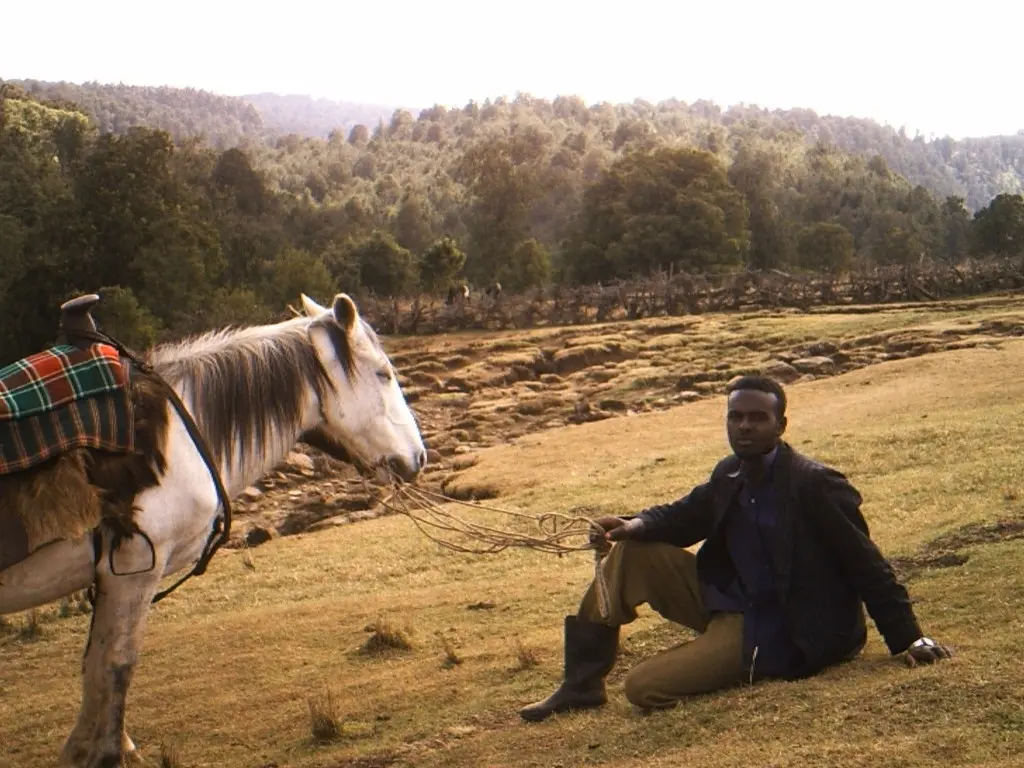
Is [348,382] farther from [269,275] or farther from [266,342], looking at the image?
[269,275]

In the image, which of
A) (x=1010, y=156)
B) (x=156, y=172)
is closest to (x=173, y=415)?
(x=156, y=172)

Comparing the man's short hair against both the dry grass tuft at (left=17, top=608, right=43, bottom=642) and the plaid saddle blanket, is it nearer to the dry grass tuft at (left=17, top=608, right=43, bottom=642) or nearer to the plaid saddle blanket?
the plaid saddle blanket

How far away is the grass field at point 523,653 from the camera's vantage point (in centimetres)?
364

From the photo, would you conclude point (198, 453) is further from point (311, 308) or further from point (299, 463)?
point (299, 463)

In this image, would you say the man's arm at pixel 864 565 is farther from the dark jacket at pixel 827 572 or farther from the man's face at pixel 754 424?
the man's face at pixel 754 424

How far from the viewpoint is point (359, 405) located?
5.25 m

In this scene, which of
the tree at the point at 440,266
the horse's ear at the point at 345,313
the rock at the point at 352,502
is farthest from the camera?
the tree at the point at 440,266

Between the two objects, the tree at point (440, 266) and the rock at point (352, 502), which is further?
the tree at point (440, 266)

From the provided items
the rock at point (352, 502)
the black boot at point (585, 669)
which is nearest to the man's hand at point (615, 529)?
the black boot at point (585, 669)

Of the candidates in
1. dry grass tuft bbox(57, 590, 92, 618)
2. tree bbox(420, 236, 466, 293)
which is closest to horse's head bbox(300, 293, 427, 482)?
dry grass tuft bbox(57, 590, 92, 618)

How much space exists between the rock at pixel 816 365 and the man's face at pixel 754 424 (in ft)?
53.6

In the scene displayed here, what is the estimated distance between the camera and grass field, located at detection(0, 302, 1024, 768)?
143 inches

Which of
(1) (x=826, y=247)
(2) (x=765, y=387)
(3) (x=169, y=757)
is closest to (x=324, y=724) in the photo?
(3) (x=169, y=757)

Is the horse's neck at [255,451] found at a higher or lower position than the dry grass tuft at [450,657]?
higher
